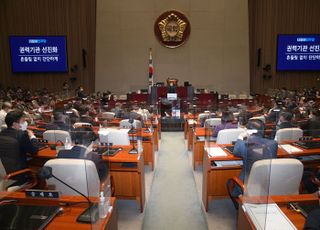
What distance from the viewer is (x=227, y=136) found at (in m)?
4.29

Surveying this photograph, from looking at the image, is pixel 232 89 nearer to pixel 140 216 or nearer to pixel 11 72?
pixel 11 72

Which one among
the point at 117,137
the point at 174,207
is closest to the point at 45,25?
the point at 117,137

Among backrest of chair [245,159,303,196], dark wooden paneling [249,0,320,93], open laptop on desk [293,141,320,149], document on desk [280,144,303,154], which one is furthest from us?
dark wooden paneling [249,0,320,93]

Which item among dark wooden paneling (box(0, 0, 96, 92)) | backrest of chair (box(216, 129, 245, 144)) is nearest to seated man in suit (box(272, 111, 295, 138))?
backrest of chair (box(216, 129, 245, 144))

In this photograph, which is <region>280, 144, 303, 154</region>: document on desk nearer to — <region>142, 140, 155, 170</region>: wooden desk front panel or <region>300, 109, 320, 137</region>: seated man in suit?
<region>300, 109, 320, 137</region>: seated man in suit

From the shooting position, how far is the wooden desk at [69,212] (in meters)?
1.96

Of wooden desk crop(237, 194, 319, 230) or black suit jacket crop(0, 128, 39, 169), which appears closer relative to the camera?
wooden desk crop(237, 194, 319, 230)

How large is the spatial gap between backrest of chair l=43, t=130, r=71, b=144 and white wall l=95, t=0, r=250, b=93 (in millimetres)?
9998

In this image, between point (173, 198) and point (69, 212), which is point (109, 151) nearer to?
point (173, 198)

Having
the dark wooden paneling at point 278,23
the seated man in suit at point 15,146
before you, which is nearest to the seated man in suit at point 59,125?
the seated man in suit at point 15,146

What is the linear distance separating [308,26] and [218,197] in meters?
13.1

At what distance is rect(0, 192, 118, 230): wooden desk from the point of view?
1963mm

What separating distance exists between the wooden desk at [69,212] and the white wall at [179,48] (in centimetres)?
1231

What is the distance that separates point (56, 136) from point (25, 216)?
8.85ft
